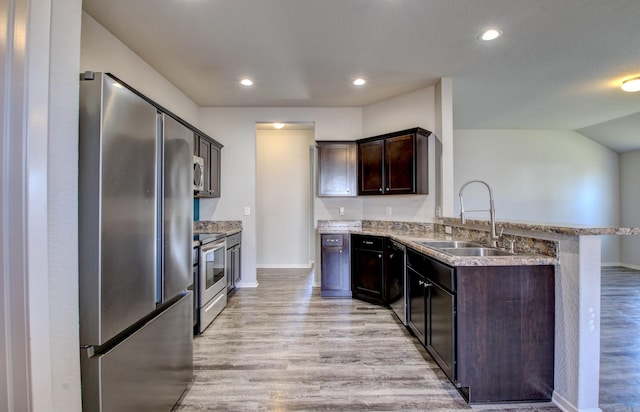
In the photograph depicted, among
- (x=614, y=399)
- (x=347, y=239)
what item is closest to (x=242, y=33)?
(x=347, y=239)

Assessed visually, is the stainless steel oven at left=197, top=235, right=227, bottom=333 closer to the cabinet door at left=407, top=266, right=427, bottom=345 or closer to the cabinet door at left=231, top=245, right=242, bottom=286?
the cabinet door at left=231, top=245, right=242, bottom=286

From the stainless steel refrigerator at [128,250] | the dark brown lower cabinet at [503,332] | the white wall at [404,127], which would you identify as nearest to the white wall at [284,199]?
the white wall at [404,127]

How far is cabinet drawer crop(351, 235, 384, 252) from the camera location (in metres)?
3.46

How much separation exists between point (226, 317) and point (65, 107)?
8.65 ft

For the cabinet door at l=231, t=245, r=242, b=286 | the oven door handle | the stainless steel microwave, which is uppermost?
the stainless steel microwave

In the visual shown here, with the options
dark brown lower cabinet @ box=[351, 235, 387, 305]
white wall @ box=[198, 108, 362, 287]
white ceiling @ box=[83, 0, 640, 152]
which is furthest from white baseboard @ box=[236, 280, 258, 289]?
white ceiling @ box=[83, 0, 640, 152]

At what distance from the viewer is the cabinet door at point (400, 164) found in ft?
11.3

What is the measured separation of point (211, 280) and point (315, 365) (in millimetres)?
1493

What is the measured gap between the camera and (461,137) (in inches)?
222

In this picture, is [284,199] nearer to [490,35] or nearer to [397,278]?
[397,278]

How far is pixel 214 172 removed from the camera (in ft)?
13.2

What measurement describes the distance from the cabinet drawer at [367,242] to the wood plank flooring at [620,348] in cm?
207

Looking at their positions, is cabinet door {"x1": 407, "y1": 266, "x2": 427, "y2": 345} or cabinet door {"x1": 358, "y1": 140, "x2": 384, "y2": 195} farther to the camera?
cabinet door {"x1": 358, "y1": 140, "x2": 384, "y2": 195}

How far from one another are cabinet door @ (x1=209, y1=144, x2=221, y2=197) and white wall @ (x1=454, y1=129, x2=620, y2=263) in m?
4.50
